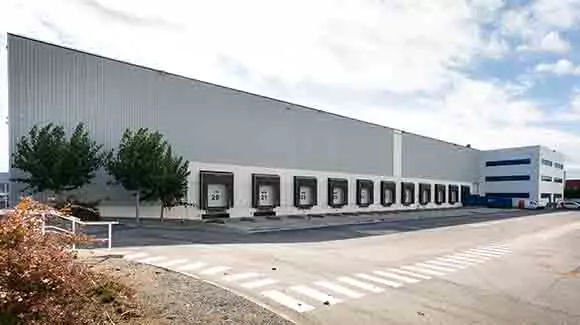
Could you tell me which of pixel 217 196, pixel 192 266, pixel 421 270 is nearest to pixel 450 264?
pixel 421 270

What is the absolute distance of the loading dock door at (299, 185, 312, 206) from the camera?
45.8 m

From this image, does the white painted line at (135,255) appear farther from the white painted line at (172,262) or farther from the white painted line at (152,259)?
the white painted line at (172,262)

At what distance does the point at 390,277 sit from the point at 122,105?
25382 millimetres

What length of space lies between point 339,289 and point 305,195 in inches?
1378

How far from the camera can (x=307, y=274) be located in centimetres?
1320

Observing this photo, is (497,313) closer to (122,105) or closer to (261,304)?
(261,304)

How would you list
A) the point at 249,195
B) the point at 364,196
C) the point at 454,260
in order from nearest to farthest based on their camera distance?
the point at 454,260 < the point at 249,195 < the point at 364,196

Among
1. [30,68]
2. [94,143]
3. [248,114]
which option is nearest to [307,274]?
[94,143]

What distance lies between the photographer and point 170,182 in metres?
31.0

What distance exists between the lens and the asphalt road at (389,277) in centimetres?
930

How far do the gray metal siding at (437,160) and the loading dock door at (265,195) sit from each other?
84.5 feet

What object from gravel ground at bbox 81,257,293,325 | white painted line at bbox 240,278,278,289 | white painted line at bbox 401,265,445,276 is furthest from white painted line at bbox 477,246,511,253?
gravel ground at bbox 81,257,293,325

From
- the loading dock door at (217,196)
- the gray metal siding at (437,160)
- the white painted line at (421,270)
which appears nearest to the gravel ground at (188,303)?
the white painted line at (421,270)

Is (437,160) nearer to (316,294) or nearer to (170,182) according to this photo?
(170,182)
